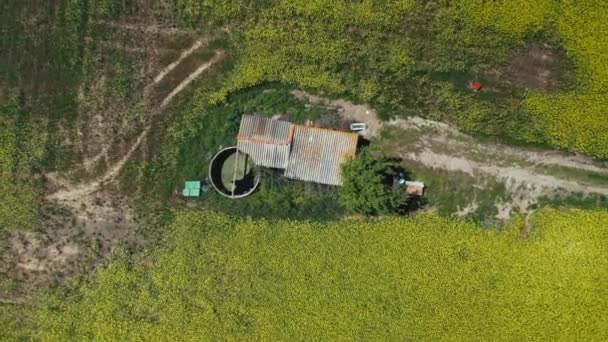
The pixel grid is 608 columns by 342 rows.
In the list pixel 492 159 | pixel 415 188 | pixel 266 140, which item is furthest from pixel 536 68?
pixel 266 140

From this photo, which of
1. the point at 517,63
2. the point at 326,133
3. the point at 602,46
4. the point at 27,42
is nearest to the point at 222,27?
the point at 326,133

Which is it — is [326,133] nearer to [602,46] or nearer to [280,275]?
[280,275]

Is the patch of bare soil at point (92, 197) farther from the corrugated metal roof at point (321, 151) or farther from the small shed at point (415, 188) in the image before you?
the small shed at point (415, 188)

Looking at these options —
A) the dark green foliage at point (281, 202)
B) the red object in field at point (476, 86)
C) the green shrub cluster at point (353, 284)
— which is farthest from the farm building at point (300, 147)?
the red object in field at point (476, 86)

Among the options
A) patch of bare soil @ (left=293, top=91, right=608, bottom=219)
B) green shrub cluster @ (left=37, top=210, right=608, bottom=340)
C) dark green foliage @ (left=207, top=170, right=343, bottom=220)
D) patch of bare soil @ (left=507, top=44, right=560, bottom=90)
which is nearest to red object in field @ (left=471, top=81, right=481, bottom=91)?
patch of bare soil @ (left=507, top=44, right=560, bottom=90)

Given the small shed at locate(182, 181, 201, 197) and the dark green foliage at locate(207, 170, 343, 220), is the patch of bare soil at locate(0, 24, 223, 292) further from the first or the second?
the dark green foliage at locate(207, 170, 343, 220)

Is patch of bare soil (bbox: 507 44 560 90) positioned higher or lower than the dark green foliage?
higher
